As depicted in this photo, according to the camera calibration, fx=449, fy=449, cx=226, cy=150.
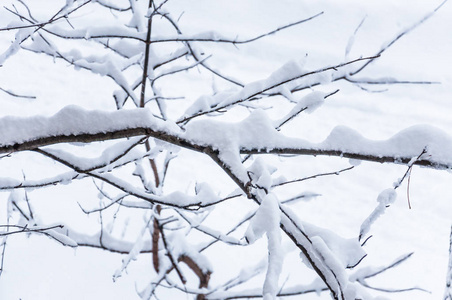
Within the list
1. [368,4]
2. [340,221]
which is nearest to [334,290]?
[340,221]

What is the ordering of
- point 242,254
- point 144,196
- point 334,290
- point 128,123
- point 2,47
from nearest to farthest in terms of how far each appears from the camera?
point 334,290, point 128,123, point 144,196, point 242,254, point 2,47

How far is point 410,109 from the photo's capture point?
23.4ft

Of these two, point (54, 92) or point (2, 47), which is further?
point (2, 47)

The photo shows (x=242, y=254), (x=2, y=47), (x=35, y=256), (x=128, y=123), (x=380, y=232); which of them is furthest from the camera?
(x=2, y=47)

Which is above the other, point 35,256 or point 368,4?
point 368,4

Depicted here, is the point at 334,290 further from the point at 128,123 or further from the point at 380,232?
the point at 380,232

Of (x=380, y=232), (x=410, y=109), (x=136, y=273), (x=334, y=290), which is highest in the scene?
(x=410, y=109)

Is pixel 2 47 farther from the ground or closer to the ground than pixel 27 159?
farther from the ground

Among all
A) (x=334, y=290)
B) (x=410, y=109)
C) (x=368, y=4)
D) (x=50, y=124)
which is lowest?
(x=334, y=290)

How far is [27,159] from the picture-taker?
4.75 meters

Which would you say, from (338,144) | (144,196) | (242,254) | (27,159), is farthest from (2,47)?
(338,144)

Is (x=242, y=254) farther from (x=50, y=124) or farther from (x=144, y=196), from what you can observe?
(x=50, y=124)

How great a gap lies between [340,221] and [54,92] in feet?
13.9

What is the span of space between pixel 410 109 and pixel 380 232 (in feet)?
10.2
